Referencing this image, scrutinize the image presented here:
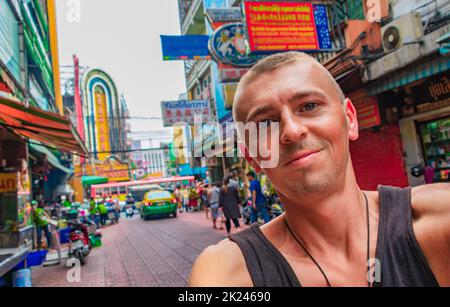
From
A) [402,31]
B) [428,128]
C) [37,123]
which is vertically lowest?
[428,128]

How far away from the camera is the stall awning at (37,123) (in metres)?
4.07

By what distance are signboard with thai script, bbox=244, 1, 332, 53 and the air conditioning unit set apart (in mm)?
1384

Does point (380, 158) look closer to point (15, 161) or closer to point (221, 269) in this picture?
point (15, 161)

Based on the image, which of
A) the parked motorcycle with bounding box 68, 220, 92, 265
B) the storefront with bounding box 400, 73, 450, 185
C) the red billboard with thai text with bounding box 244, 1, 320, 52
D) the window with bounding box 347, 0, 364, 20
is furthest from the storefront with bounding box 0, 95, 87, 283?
the window with bounding box 347, 0, 364, 20

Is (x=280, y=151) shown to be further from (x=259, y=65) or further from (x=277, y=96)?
(x=259, y=65)

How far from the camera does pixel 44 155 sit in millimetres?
11852

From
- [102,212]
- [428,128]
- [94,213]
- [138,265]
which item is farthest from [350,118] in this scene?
[102,212]

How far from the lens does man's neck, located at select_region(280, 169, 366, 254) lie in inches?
40.1

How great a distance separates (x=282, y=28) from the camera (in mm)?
8258

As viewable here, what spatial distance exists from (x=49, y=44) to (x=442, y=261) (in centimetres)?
1850

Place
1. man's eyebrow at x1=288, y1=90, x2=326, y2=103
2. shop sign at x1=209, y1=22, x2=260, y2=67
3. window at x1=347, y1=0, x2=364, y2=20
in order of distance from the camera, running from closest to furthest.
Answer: man's eyebrow at x1=288, y1=90, x2=326, y2=103 < window at x1=347, y1=0, x2=364, y2=20 < shop sign at x1=209, y1=22, x2=260, y2=67

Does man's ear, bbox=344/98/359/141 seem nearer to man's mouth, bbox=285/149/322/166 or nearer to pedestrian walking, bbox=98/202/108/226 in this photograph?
man's mouth, bbox=285/149/322/166

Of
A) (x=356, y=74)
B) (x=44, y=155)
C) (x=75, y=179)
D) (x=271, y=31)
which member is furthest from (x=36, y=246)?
(x=75, y=179)

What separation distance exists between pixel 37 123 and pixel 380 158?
25.8 feet
